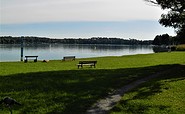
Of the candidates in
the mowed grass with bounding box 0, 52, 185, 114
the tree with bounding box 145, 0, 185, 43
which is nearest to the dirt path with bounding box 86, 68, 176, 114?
the mowed grass with bounding box 0, 52, 185, 114

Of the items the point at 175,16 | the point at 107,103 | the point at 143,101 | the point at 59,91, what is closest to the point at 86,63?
the point at 175,16

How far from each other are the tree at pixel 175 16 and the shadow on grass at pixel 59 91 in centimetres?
921

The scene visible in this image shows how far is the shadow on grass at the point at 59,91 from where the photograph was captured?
14.9m

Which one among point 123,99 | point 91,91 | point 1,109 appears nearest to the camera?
point 1,109

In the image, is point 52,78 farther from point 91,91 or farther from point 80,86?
point 91,91

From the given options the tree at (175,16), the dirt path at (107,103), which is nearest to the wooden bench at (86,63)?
the tree at (175,16)

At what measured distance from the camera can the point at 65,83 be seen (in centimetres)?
2141

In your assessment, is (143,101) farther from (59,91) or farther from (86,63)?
(86,63)

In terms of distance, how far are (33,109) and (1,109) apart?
125 cm

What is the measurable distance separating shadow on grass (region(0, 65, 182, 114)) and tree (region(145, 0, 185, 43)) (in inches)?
363

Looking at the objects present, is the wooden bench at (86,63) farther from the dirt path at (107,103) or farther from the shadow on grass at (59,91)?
the dirt path at (107,103)

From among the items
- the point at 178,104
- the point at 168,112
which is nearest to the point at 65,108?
the point at 168,112

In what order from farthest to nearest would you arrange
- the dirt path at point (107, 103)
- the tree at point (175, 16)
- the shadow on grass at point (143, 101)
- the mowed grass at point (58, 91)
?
1. the tree at point (175, 16)
2. the shadow on grass at point (143, 101)
3. the mowed grass at point (58, 91)
4. the dirt path at point (107, 103)

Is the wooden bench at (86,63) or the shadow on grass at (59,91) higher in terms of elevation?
the wooden bench at (86,63)
